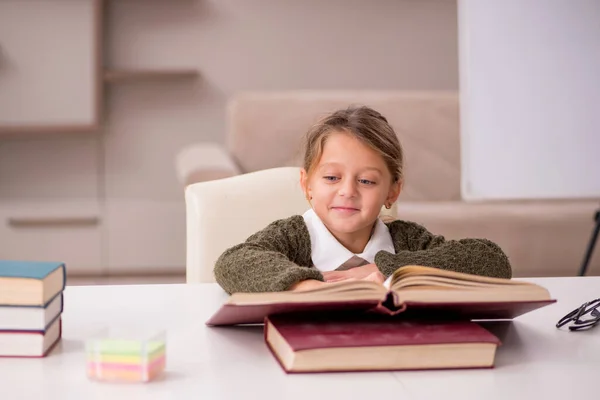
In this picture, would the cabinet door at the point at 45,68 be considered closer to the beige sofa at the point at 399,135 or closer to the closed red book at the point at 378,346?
the beige sofa at the point at 399,135

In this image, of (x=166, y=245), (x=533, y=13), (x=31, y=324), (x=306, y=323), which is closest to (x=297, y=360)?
(x=306, y=323)

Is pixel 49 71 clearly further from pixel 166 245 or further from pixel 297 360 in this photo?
pixel 297 360

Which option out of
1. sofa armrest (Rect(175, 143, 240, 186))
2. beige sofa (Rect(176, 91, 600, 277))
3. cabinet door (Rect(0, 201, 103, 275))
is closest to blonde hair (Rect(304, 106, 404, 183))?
sofa armrest (Rect(175, 143, 240, 186))

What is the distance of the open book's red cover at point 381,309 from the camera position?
705 mm

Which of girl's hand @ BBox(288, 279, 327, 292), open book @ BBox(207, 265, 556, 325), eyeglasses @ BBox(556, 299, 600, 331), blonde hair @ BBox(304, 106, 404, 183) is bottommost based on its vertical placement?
eyeglasses @ BBox(556, 299, 600, 331)

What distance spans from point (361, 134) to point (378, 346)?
496mm

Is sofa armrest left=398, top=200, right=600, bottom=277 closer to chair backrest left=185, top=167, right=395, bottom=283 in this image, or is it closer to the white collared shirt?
chair backrest left=185, top=167, right=395, bottom=283

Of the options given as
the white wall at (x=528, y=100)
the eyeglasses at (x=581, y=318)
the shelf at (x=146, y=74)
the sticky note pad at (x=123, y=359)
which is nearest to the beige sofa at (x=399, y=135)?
the shelf at (x=146, y=74)

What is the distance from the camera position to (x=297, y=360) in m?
0.69

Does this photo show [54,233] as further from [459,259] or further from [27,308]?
[27,308]

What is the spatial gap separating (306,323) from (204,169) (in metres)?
1.91

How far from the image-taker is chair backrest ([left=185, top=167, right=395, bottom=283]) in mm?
Result: 1388

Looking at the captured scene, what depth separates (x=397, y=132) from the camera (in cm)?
321

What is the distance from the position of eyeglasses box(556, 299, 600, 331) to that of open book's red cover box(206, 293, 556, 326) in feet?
0.26
